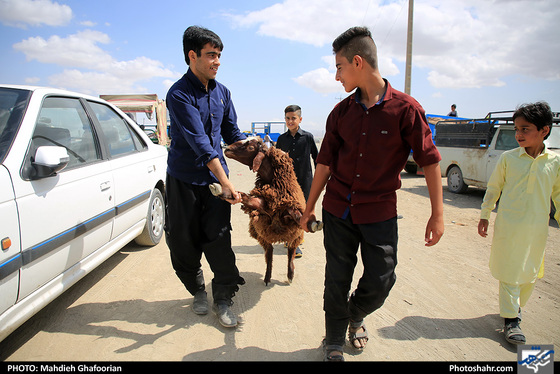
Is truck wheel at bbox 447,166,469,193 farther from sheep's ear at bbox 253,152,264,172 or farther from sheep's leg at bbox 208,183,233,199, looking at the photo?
sheep's leg at bbox 208,183,233,199

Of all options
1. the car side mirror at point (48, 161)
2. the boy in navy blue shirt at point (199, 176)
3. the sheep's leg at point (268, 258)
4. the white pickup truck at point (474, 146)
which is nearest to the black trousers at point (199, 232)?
the boy in navy blue shirt at point (199, 176)

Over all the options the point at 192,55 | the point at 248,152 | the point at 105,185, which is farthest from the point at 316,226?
the point at 105,185

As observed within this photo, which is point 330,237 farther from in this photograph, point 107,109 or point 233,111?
point 107,109

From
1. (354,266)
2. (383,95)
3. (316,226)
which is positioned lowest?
(354,266)

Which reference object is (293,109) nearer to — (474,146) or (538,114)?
(538,114)

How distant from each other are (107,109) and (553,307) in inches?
209

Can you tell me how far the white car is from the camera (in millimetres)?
2121

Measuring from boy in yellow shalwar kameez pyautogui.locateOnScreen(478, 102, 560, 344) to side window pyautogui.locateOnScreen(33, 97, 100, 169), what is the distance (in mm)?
3838

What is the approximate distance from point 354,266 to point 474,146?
8199 mm

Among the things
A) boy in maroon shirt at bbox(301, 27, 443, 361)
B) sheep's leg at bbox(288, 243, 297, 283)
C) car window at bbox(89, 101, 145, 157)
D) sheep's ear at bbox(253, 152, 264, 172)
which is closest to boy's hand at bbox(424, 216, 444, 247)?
boy in maroon shirt at bbox(301, 27, 443, 361)

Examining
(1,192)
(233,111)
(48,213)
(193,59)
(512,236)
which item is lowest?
(512,236)

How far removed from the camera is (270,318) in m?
2.97

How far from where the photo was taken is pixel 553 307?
10.6ft
